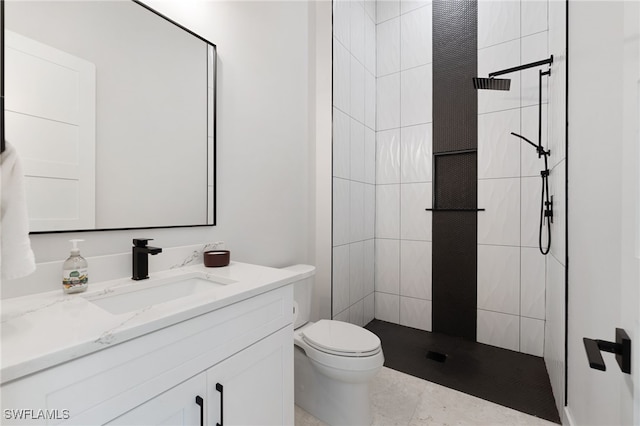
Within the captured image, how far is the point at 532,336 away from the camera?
2.25m

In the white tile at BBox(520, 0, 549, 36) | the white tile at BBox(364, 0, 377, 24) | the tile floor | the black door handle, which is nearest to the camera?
the black door handle

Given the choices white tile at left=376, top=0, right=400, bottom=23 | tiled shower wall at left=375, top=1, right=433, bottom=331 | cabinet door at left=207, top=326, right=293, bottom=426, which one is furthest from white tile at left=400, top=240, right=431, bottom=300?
white tile at left=376, top=0, right=400, bottom=23

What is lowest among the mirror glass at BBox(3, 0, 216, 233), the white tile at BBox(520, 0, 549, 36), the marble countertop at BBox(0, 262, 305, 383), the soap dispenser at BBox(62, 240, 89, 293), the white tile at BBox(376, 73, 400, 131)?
the marble countertop at BBox(0, 262, 305, 383)

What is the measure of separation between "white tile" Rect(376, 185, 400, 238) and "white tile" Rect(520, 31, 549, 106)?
3.95 ft

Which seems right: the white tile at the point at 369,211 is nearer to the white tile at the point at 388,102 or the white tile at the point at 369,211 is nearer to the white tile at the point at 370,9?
the white tile at the point at 388,102

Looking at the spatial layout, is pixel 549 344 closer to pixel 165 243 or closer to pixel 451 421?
pixel 451 421

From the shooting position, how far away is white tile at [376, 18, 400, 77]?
2.81 meters

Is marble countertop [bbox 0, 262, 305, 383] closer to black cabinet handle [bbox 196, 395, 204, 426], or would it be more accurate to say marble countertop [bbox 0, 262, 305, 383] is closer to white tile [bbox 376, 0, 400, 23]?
black cabinet handle [bbox 196, 395, 204, 426]

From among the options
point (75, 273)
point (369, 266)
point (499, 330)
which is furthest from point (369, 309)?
point (75, 273)

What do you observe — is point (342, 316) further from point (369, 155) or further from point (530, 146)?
point (530, 146)

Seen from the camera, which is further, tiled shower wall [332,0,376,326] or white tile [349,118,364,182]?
white tile [349,118,364,182]

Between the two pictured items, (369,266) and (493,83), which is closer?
(493,83)

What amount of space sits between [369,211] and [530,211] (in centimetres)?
128

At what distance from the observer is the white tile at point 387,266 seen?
9.28 feet
